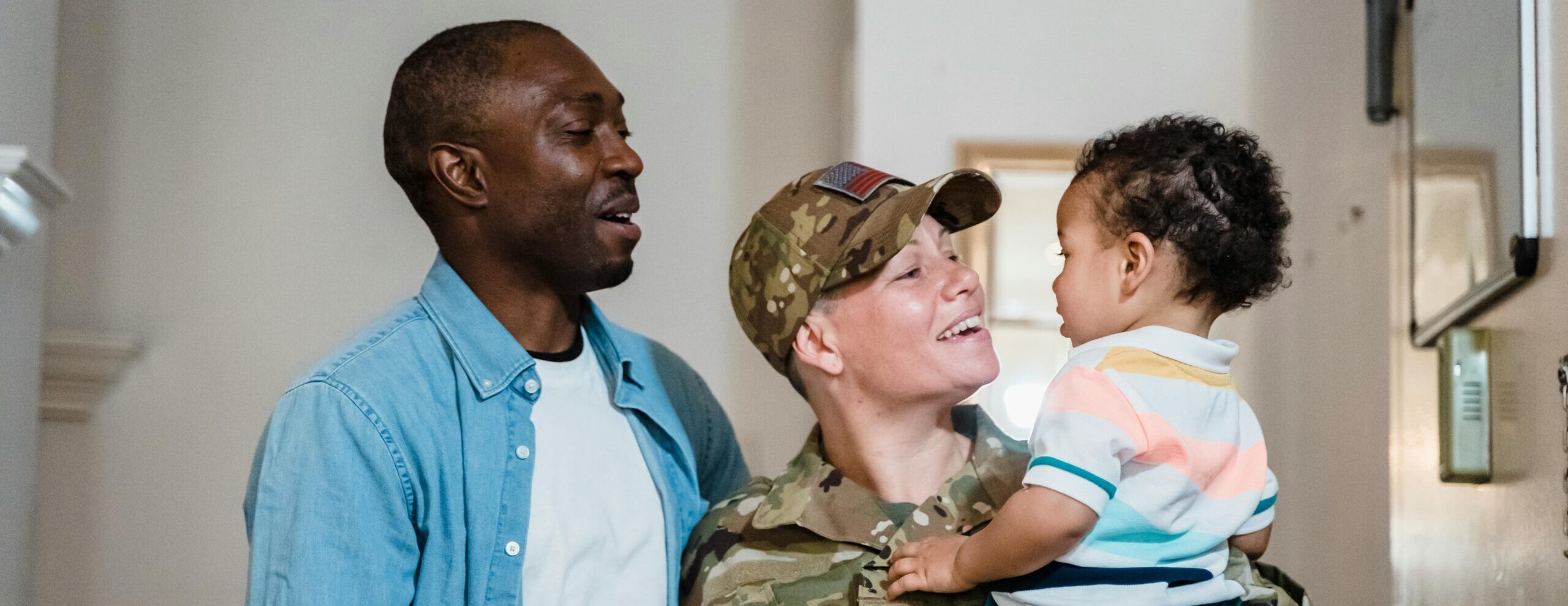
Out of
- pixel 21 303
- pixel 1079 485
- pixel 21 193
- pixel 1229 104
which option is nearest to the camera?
pixel 1079 485

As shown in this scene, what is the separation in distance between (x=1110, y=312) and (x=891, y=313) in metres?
0.28

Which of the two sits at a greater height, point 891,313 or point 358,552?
point 891,313

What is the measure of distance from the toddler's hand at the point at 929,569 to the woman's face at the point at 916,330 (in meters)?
0.20

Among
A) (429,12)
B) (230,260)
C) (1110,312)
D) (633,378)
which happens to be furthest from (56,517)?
(1110,312)

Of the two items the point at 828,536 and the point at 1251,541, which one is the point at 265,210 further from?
the point at 1251,541

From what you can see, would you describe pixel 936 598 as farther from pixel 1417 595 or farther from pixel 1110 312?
pixel 1417 595

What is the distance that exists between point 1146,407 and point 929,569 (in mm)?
307

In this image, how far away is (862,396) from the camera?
1.83 meters

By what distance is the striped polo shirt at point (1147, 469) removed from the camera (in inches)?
58.0

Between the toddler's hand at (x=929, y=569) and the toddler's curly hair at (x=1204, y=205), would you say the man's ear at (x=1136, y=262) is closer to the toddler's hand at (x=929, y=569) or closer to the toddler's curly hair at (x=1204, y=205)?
the toddler's curly hair at (x=1204, y=205)

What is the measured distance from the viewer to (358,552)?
1.57 m

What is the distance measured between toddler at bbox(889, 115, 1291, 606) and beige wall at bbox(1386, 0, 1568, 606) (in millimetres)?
302

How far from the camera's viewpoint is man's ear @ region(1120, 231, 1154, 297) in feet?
5.21

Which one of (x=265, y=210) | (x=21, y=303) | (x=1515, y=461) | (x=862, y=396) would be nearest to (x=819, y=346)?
(x=862, y=396)
